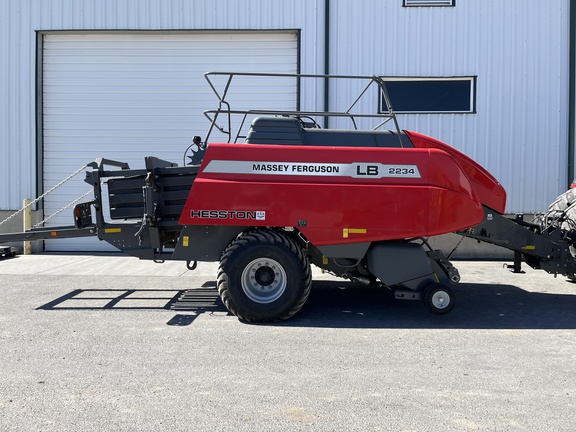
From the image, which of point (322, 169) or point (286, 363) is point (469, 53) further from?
point (286, 363)

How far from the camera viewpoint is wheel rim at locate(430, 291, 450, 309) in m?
5.82

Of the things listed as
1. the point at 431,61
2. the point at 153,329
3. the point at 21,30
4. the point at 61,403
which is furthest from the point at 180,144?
the point at 61,403

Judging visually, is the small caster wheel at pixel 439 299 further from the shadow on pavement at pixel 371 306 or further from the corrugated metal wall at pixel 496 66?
the corrugated metal wall at pixel 496 66

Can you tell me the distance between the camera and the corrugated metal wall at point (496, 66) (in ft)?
36.0

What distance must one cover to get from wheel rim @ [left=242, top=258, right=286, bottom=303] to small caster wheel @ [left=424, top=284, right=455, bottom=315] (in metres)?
1.63

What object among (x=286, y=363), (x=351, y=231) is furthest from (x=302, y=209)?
(x=286, y=363)

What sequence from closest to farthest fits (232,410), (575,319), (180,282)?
(232,410) < (575,319) < (180,282)

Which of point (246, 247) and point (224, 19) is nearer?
point (246, 247)

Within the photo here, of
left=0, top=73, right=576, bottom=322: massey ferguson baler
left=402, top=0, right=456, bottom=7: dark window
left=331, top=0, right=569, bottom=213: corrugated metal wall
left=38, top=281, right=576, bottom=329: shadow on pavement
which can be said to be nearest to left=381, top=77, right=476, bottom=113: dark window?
left=331, top=0, right=569, bottom=213: corrugated metal wall

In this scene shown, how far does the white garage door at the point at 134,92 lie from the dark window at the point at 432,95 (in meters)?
2.32

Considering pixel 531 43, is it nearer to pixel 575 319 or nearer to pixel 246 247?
pixel 575 319

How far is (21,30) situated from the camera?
11.4 metres

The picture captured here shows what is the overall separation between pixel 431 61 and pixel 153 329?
27.6ft

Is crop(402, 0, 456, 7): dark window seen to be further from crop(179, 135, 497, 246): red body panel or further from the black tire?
the black tire
